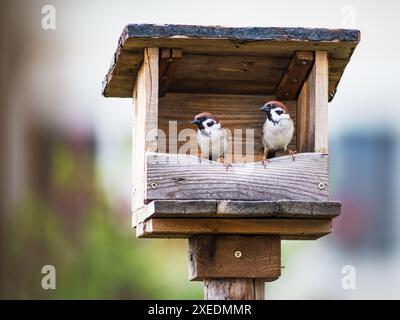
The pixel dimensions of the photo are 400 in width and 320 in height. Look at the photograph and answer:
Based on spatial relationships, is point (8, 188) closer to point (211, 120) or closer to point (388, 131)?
point (211, 120)

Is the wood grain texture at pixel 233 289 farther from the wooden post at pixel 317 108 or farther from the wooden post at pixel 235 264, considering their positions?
the wooden post at pixel 317 108

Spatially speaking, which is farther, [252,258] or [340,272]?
[340,272]

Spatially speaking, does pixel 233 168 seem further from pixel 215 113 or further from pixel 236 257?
pixel 215 113

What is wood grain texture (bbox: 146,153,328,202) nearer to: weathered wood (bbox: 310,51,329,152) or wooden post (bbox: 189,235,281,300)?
weathered wood (bbox: 310,51,329,152)

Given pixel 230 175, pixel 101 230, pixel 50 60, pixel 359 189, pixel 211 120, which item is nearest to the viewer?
pixel 230 175

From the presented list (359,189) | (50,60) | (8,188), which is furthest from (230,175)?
(359,189)

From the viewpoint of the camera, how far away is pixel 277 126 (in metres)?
5.61

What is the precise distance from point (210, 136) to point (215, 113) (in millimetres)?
294

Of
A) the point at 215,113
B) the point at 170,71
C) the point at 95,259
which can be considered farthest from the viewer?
the point at 95,259

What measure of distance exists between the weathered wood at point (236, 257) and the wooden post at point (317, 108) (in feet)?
1.49

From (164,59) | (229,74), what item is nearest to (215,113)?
(229,74)

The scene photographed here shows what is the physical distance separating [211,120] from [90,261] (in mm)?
1751

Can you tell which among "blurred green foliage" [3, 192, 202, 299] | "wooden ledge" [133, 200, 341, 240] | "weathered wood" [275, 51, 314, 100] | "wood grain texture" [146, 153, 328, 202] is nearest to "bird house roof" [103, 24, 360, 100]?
"weathered wood" [275, 51, 314, 100]

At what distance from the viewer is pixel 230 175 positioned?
205 inches
